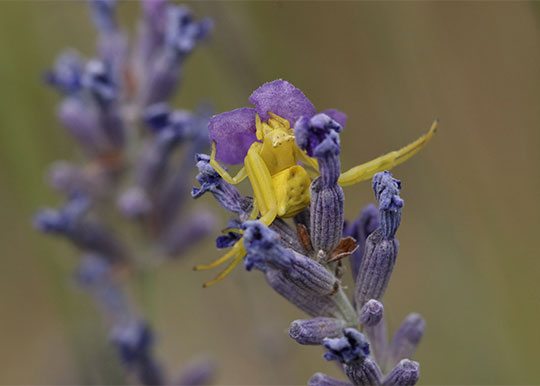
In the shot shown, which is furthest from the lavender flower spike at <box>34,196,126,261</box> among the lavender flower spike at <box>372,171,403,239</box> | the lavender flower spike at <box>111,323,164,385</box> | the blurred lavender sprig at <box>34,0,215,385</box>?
the lavender flower spike at <box>372,171,403,239</box>

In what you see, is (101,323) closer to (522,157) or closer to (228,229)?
(228,229)

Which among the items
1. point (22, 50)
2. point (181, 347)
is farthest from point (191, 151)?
point (181, 347)

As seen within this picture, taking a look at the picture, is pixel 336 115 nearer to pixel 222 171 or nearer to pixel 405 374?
pixel 222 171

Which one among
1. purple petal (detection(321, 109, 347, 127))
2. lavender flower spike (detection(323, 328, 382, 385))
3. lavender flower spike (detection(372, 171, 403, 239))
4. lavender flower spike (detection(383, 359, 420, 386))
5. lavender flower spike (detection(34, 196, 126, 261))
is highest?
lavender flower spike (detection(34, 196, 126, 261))

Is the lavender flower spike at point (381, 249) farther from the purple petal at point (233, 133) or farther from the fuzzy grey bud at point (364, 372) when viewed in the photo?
the purple petal at point (233, 133)

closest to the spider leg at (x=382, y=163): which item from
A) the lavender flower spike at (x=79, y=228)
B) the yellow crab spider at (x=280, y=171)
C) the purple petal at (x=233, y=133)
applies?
the yellow crab spider at (x=280, y=171)

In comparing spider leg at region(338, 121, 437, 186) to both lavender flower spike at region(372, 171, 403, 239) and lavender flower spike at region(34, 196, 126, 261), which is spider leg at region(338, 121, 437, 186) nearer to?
lavender flower spike at region(372, 171, 403, 239)
